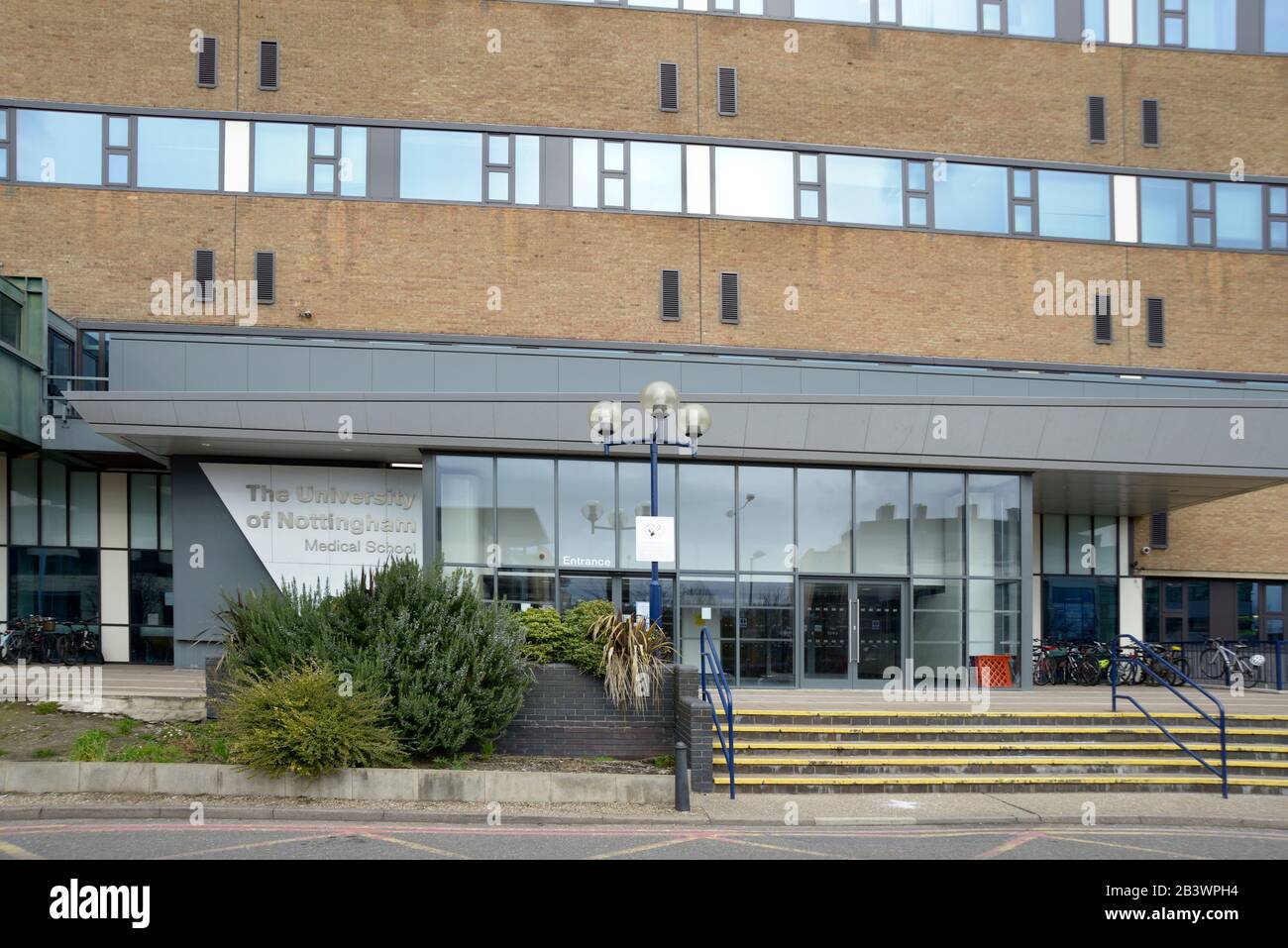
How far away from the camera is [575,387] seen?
21250 millimetres

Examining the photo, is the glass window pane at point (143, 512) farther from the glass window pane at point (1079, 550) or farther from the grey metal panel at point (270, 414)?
the glass window pane at point (1079, 550)

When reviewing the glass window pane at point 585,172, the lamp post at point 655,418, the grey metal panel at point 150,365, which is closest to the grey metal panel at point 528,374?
the lamp post at point 655,418

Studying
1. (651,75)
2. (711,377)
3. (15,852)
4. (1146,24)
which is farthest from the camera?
(1146,24)

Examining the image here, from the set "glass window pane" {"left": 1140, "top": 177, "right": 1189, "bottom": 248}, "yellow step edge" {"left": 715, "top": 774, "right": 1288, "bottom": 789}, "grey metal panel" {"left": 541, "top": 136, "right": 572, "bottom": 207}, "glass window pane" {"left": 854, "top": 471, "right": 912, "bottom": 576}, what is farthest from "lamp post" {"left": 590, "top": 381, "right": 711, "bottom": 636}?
"glass window pane" {"left": 1140, "top": 177, "right": 1189, "bottom": 248}

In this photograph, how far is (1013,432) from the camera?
20.7 meters

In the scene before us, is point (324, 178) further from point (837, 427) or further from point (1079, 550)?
point (1079, 550)

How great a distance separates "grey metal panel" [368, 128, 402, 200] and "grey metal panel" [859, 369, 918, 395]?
1126 centimetres

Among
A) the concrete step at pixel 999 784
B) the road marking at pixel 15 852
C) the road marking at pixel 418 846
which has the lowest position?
the concrete step at pixel 999 784

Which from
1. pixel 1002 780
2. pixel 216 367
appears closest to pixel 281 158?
pixel 216 367

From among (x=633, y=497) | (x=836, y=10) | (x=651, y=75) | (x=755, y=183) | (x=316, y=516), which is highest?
(x=836, y=10)

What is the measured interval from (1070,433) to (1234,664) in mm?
6970

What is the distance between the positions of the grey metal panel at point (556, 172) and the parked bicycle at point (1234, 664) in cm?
1675

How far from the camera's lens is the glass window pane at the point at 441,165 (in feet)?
86.2

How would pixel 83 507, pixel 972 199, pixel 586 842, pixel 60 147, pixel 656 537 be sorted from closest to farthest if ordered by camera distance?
pixel 586 842, pixel 656 537, pixel 83 507, pixel 60 147, pixel 972 199
